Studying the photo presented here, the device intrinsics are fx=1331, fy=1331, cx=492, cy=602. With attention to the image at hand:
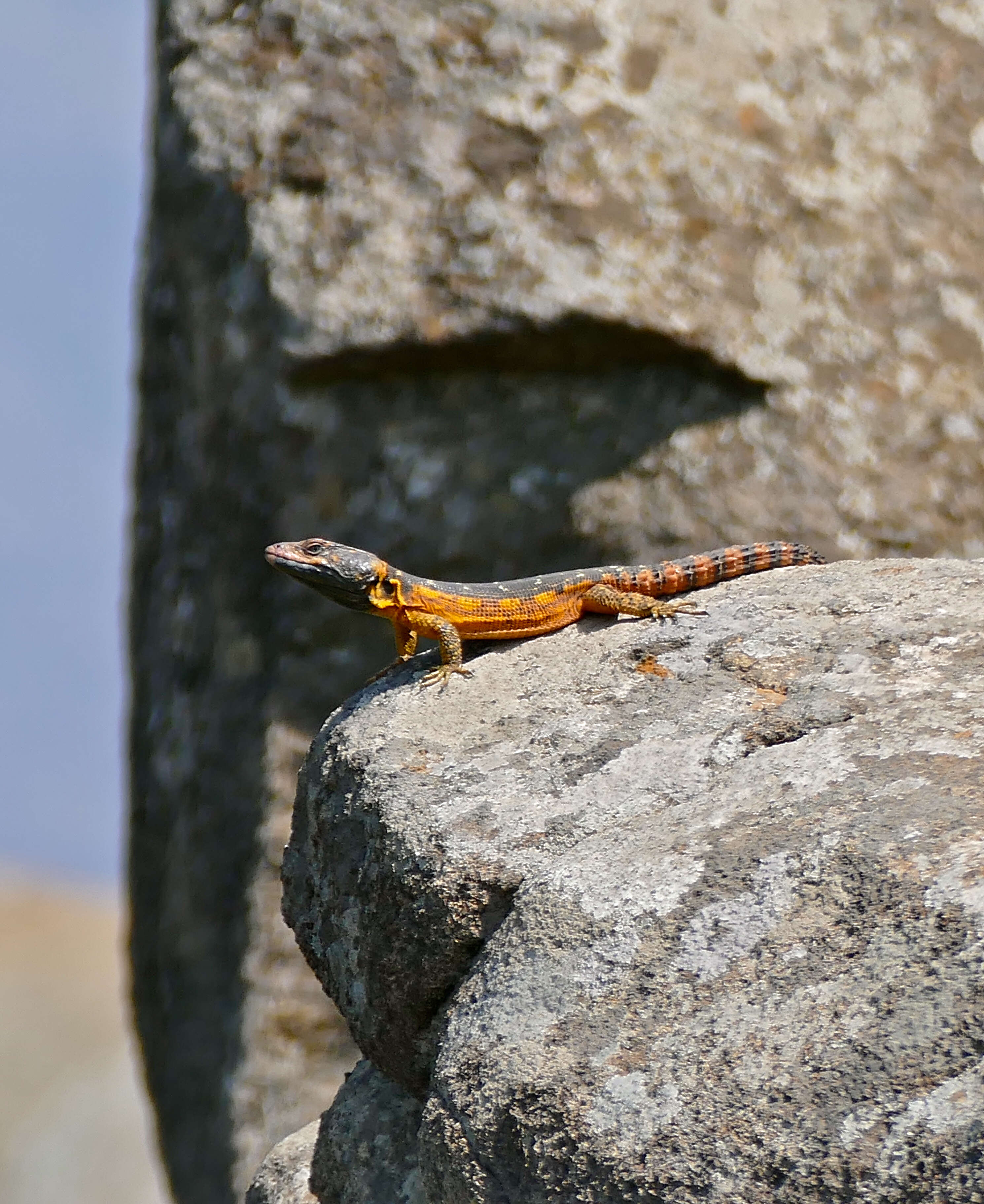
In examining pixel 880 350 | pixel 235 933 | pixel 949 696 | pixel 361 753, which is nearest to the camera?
pixel 949 696

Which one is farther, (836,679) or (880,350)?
(880,350)

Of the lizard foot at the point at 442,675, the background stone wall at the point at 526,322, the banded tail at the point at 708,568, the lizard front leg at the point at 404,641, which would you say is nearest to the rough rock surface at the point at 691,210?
the background stone wall at the point at 526,322

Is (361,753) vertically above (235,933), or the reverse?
(361,753)

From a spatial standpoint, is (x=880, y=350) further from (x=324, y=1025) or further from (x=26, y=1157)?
(x=26, y=1157)

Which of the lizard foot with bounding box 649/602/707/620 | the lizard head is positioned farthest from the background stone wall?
the lizard foot with bounding box 649/602/707/620

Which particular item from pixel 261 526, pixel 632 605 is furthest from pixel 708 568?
pixel 261 526

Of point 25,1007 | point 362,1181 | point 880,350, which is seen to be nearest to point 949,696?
point 362,1181

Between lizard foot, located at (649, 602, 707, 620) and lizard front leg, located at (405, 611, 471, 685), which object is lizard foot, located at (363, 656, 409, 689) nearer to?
lizard front leg, located at (405, 611, 471, 685)

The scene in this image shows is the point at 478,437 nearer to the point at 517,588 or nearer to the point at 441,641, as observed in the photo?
the point at 517,588
